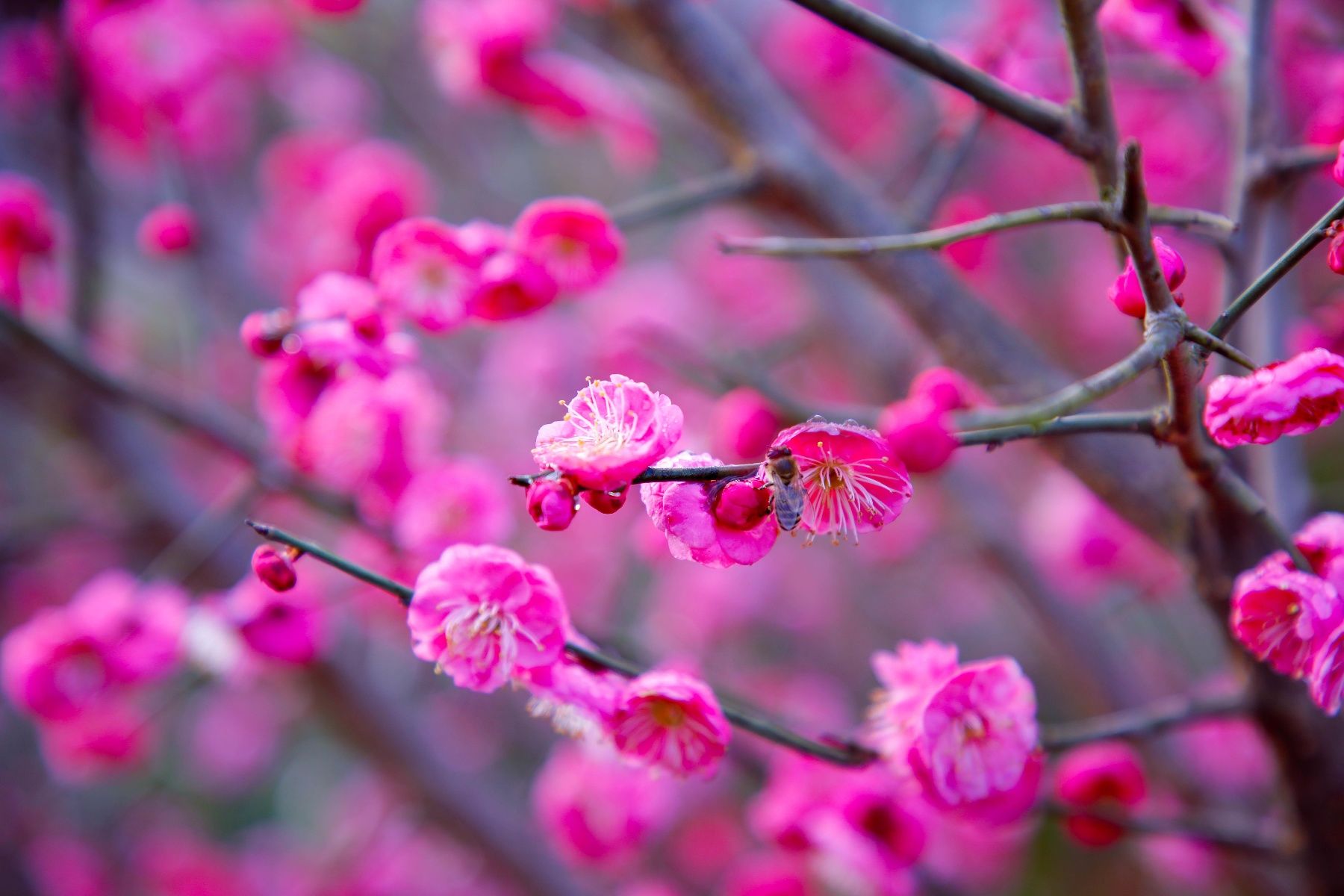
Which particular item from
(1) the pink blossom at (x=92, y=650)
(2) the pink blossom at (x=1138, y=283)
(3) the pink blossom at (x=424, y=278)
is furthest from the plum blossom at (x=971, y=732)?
(1) the pink blossom at (x=92, y=650)

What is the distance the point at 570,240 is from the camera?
815 mm

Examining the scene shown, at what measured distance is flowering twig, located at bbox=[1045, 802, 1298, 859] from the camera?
80cm

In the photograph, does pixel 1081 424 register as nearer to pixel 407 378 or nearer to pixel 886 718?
pixel 886 718

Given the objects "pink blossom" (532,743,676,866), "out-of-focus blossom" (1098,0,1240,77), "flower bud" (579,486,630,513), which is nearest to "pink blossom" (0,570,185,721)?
"pink blossom" (532,743,676,866)

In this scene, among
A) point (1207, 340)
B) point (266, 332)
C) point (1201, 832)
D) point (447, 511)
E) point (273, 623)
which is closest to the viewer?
point (1207, 340)

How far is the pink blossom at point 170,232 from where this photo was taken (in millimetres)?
1086

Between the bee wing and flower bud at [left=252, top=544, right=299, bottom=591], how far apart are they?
1.03 ft

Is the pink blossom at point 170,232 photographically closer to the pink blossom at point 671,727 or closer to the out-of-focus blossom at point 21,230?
the out-of-focus blossom at point 21,230

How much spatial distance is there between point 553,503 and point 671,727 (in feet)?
0.79

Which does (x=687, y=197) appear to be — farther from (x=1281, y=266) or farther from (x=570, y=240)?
(x=1281, y=266)

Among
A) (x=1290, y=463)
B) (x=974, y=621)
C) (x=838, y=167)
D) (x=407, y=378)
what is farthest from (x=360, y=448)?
(x=974, y=621)

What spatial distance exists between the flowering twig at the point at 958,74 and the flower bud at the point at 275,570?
465 mm

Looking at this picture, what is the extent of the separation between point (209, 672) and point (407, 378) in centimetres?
44

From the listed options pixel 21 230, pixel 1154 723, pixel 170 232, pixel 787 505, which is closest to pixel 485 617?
pixel 787 505
